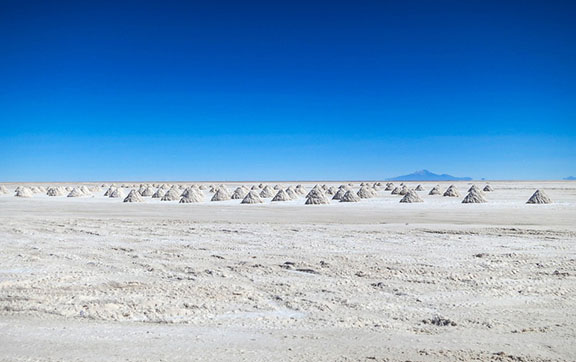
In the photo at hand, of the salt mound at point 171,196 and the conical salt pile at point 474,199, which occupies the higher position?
the conical salt pile at point 474,199

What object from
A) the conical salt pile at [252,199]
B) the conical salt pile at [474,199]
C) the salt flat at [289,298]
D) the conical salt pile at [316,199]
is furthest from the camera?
the conical salt pile at [252,199]

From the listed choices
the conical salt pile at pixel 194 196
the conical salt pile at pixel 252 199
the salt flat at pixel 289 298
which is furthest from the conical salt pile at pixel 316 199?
the salt flat at pixel 289 298

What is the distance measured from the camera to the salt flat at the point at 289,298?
13.4 feet

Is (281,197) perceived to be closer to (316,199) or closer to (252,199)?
(252,199)

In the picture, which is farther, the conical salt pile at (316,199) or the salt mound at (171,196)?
the salt mound at (171,196)

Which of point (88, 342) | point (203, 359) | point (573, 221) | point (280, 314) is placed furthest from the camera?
point (573, 221)

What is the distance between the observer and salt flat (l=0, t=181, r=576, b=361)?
13.4 ft

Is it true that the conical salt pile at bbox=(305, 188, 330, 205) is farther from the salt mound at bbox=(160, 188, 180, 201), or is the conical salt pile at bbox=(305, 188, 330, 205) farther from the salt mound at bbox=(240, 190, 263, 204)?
the salt mound at bbox=(160, 188, 180, 201)

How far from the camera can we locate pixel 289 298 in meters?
5.63

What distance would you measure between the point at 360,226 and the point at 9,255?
824 centimetres

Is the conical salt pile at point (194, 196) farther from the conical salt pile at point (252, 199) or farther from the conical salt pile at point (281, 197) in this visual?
the conical salt pile at point (281, 197)

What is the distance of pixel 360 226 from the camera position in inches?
531

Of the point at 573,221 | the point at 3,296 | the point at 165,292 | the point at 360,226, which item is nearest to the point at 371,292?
the point at 165,292

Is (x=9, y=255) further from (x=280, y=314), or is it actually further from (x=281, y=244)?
(x=280, y=314)
